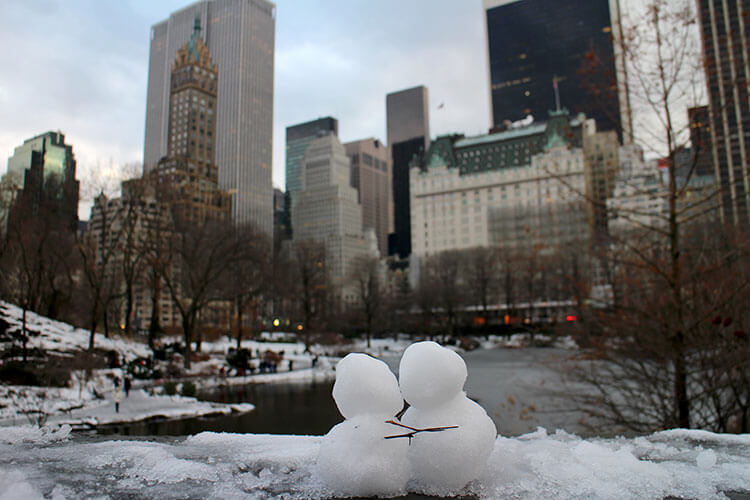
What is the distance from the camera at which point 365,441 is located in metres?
3.38

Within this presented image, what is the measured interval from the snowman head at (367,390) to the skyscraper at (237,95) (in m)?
171

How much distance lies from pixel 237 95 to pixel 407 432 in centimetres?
19322

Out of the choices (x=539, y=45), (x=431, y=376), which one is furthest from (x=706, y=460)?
(x=539, y=45)

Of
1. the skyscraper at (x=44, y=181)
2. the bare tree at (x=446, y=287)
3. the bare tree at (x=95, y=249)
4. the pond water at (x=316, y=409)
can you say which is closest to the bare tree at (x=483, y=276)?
the bare tree at (x=446, y=287)

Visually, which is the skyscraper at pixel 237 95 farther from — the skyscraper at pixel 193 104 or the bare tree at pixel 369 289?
the bare tree at pixel 369 289

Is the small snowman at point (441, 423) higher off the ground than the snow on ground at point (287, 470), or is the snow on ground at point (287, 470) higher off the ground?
the small snowman at point (441, 423)

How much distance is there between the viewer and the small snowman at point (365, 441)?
330 cm

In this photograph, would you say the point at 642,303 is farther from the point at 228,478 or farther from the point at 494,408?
the point at 494,408

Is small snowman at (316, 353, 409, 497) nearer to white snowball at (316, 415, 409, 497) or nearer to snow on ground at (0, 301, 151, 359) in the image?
white snowball at (316, 415, 409, 497)

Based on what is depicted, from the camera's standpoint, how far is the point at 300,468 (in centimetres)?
406

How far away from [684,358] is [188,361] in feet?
93.8

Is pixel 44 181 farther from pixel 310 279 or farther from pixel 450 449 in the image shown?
pixel 450 449

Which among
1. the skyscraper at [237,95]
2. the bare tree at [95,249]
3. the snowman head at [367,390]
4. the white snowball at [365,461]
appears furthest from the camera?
the skyscraper at [237,95]

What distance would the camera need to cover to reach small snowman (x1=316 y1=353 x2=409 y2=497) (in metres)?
3.30
